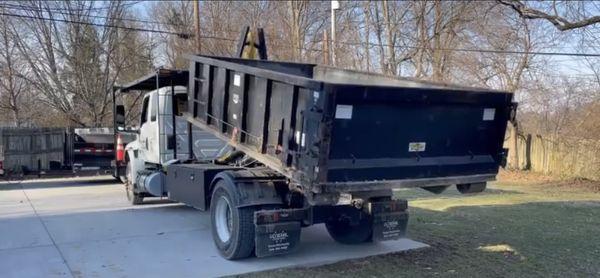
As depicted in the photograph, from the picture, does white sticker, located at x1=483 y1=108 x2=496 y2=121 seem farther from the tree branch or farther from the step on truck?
the tree branch

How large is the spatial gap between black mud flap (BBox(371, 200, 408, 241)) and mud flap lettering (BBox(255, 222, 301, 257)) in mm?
1081

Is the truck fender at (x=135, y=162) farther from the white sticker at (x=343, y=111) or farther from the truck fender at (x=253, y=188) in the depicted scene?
the white sticker at (x=343, y=111)

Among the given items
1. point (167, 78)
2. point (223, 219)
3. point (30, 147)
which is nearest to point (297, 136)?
point (223, 219)

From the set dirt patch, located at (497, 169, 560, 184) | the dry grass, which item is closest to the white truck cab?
the dry grass

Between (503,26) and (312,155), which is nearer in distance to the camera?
(312,155)

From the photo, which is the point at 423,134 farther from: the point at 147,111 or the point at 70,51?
the point at 70,51

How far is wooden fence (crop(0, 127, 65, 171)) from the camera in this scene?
16.1 meters

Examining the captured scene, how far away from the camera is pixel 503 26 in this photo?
24484 millimetres

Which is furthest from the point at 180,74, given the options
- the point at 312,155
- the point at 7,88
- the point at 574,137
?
the point at 7,88

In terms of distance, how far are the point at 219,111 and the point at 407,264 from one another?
3049 millimetres

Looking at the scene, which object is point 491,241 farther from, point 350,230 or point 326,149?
point 326,149

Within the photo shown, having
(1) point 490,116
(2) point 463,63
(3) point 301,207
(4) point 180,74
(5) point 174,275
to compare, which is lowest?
(5) point 174,275

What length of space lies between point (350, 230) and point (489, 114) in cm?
250

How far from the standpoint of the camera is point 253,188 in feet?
22.1
